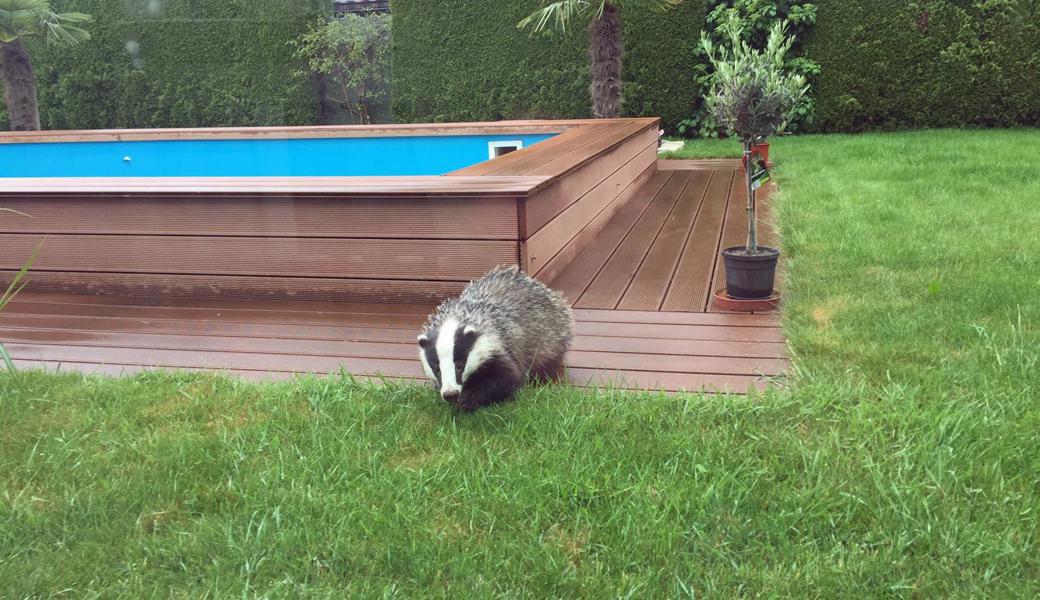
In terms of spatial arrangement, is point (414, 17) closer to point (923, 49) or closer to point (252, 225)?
point (923, 49)

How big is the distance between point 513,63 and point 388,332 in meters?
9.27

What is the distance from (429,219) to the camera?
12.1ft

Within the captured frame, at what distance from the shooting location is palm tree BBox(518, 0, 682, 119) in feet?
31.0

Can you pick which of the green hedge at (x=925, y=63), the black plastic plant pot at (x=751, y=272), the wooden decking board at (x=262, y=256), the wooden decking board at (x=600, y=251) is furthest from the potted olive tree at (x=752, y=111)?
the green hedge at (x=925, y=63)

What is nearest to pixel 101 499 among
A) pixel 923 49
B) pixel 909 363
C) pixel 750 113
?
pixel 909 363

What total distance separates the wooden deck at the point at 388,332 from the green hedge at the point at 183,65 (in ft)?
30.6

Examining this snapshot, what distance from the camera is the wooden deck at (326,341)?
9.54 ft

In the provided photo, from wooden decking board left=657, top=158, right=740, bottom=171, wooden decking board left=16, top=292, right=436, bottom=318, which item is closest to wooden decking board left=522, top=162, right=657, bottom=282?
wooden decking board left=16, top=292, right=436, bottom=318

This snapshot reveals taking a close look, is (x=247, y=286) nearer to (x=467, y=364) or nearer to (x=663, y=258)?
(x=467, y=364)

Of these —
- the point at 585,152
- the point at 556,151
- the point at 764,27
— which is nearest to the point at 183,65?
the point at 764,27

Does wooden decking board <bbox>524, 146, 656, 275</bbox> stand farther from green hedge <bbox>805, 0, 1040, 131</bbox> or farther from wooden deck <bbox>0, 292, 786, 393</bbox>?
green hedge <bbox>805, 0, 1040, 131</bbox>

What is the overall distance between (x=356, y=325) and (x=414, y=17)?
981 cm

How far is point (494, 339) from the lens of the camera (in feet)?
8.72

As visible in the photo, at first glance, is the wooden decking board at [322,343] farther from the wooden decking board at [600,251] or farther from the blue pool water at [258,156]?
the blue pool water at [258,156]
